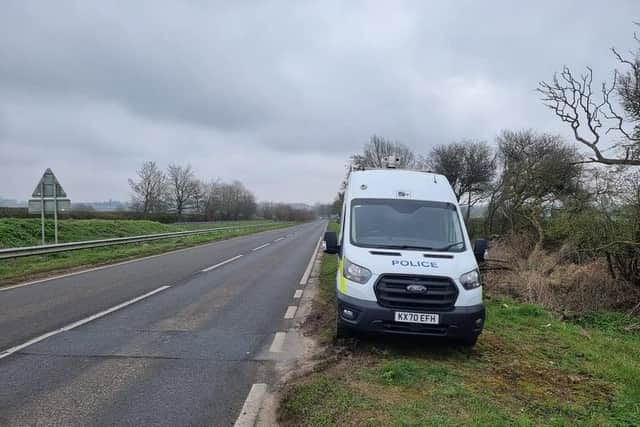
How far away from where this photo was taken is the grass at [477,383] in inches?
158

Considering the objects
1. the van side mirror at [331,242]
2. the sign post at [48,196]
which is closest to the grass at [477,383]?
the van side mirror at [331,242]

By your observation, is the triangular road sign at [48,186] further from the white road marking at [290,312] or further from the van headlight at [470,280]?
the van headlight at [470,280]

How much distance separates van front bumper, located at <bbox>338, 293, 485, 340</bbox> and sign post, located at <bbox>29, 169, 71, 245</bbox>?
614 inches

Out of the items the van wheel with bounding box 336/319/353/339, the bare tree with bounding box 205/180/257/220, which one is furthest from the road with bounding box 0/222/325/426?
the bare tree with bounding box 205/180/257/220

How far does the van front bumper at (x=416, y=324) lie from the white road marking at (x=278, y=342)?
3.73ft

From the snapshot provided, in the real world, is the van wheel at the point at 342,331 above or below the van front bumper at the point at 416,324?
below

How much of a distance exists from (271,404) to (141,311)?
4.86m

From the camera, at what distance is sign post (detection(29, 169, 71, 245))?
17.0 meters

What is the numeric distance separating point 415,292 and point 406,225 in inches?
59.6

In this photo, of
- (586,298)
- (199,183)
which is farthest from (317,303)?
(199,183)

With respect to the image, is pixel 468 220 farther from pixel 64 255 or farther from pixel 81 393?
pixel 81 393

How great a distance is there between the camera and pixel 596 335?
7.79 meters

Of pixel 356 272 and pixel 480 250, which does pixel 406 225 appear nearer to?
pixel 480 250

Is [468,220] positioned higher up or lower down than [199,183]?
lower down
